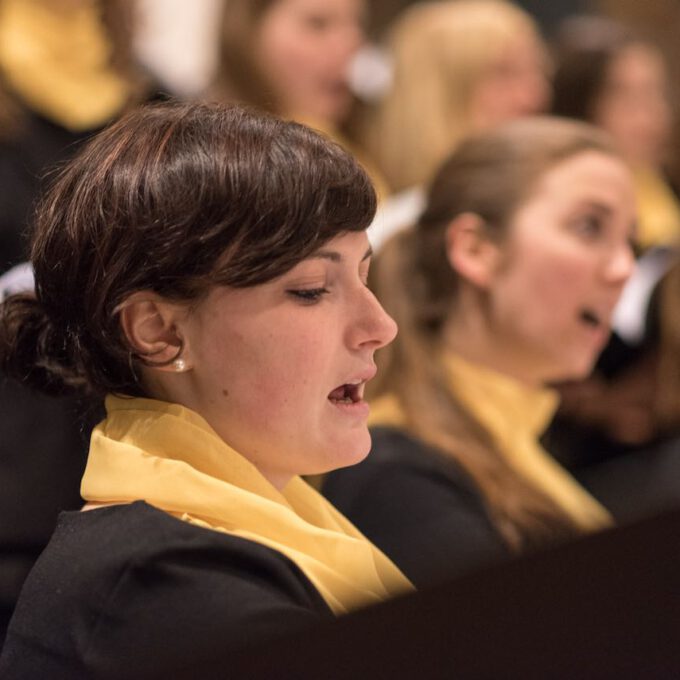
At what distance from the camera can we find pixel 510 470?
1.47 meters

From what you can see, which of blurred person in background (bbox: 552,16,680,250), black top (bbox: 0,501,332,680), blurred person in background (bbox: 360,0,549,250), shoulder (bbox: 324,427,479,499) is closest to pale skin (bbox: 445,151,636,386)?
shoulder (bbox: 324,427,479,499)

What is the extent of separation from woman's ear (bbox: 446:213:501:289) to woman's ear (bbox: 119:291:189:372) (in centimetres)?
61

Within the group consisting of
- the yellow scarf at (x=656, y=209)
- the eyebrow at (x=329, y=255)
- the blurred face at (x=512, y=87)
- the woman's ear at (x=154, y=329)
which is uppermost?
the eyebrow at (x=329, y=255)

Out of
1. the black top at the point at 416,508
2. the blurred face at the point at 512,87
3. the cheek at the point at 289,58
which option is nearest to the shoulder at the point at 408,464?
the black top at the point at 416,508

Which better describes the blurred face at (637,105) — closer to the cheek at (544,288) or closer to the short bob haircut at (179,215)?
the cheek at (544,288)

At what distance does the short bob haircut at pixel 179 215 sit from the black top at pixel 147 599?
4.0 inches

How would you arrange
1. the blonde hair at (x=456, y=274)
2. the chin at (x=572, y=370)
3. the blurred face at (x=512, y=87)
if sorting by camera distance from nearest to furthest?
the blonde hair at (x=456, y=274) → the chin at (x=572, y=370) → the blurred face at (x=512, y=87)

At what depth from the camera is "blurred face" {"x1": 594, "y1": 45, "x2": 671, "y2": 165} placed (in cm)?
284

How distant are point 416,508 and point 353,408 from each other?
0.34m

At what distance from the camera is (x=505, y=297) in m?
1.46

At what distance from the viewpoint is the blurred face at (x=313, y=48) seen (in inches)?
87.4

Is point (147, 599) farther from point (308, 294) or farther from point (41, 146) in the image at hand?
point (41, 146)

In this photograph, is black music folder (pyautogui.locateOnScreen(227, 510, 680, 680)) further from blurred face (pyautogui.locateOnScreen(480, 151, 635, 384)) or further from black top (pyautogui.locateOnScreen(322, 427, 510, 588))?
blurred face (pyautogui.locateOnScreen(480, 151, 635, 384))

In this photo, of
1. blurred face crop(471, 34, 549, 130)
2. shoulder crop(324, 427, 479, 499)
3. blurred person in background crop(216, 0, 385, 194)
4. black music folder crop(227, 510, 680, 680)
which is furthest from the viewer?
blurred face crop(471, 34, 549, 130)
